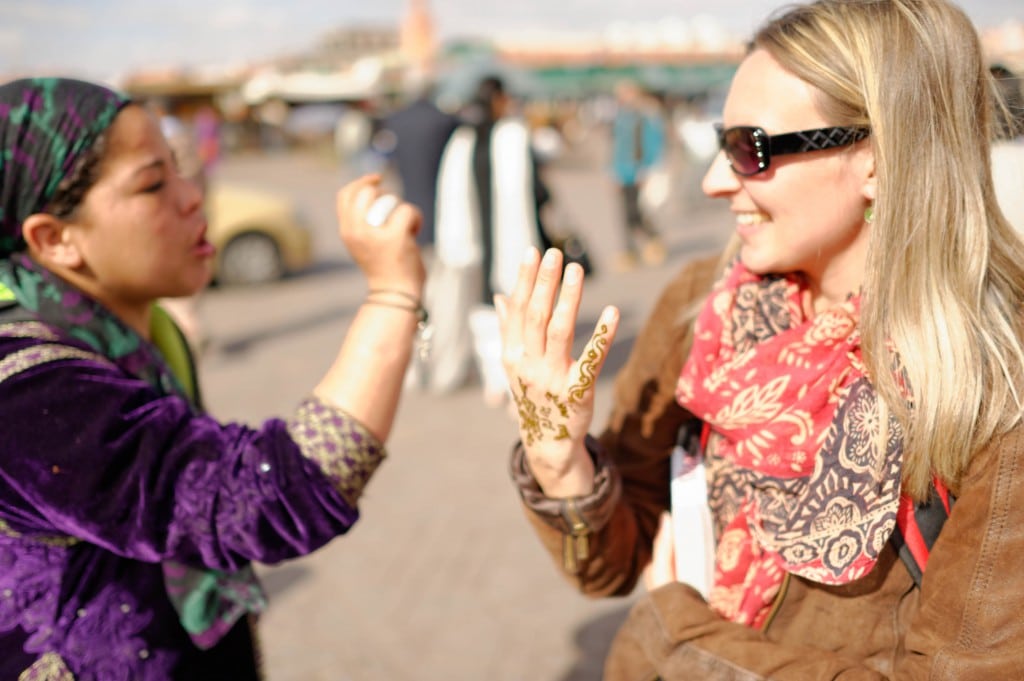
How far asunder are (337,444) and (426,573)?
2.73 meters

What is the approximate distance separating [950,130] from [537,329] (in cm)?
71

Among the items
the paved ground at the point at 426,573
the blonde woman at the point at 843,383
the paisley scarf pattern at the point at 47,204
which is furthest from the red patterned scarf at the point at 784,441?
the paved ground at the point at 426,573

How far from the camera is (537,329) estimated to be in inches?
53.1

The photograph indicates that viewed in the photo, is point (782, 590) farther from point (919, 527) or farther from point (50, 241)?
point (50, 241)

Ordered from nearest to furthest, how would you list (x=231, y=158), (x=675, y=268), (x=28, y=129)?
1. (x=28, y=129)
2. (x=675, y=268)
3. (x=231, y=158)

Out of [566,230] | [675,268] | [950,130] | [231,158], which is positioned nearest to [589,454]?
[950,130]

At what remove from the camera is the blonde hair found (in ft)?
4.43

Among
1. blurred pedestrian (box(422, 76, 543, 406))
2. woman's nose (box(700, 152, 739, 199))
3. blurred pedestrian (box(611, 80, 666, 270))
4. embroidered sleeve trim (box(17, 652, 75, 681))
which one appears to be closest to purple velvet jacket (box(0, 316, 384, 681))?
embroidered sleeve trim (box(17, 652, 75, 681))

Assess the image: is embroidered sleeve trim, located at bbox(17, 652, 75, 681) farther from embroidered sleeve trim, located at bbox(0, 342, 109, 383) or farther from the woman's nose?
the woman's nose

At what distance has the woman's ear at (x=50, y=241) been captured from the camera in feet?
5.08

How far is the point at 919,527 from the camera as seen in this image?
140cm

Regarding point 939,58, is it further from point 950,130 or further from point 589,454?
point 589,454

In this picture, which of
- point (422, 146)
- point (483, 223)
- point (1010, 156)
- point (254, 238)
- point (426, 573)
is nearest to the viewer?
point (1010, 156)

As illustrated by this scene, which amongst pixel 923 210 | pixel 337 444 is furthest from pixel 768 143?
pixel 337 444
